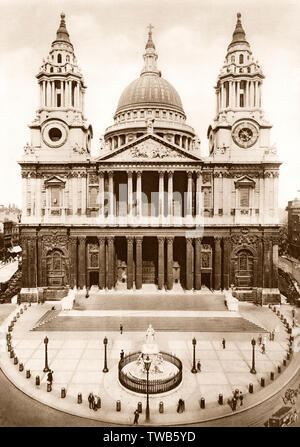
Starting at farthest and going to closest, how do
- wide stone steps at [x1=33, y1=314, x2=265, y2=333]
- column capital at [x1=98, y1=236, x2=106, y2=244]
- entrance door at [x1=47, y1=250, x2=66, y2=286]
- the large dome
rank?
the large dome
entrance door at [x1=47, y1=250, x2=66, y2=286]
column capital at [x1=98, y1=236, x2=106, y2=244]
wide stone steps at [x1=33, y1=314, x2=265, y2=333]

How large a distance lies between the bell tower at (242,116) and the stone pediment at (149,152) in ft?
16.0

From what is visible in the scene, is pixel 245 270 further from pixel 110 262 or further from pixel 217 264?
pixel 110 262

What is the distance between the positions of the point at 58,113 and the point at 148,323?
90.2ft

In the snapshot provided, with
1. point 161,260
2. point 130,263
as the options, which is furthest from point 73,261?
point 161,260

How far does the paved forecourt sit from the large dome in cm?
3570

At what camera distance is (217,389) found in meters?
23.7

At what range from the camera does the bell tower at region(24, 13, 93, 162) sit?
45.3 meters

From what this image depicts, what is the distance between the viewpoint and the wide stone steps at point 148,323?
34.7 m

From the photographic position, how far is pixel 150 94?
57.7 m

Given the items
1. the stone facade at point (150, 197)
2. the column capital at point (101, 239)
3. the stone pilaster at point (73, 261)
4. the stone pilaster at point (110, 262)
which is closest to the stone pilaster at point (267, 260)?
the stone facade at point (150, 197)

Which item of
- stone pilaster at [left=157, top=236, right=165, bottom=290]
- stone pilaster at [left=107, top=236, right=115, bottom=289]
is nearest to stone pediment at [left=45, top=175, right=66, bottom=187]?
stone pilaster at [left=107, top=236, right=115, bottom=289]

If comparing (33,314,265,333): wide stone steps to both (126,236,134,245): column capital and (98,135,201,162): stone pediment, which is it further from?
(98,135,201,162): stone pediment
